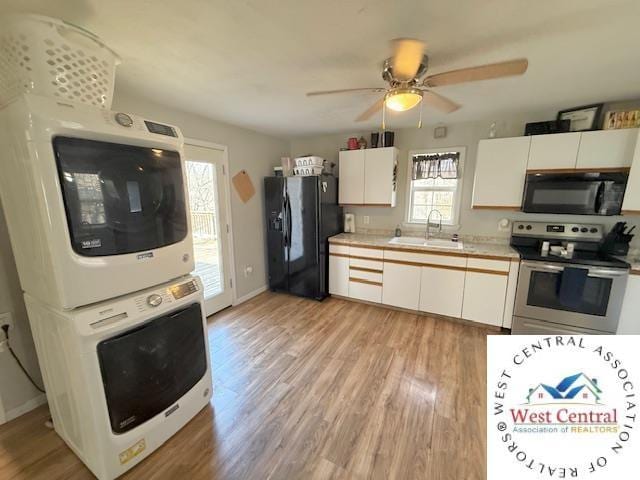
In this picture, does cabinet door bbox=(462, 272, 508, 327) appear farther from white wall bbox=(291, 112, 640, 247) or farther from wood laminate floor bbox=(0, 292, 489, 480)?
white wall bbox=(291, 112, 640, 247)

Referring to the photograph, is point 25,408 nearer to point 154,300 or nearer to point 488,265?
point 154,300

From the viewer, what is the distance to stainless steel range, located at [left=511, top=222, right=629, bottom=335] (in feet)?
7.23

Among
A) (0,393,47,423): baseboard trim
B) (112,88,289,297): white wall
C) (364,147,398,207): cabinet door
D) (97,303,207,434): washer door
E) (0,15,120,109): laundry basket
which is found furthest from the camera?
(364,147,398,207): cabinet door

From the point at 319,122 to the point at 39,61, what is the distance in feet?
7.78

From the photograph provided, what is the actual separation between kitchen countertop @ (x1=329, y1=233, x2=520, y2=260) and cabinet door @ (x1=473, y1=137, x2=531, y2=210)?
46 centimetres

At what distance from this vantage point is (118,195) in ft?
4.03

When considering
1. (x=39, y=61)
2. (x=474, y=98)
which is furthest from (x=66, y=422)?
(x=474, y=98)

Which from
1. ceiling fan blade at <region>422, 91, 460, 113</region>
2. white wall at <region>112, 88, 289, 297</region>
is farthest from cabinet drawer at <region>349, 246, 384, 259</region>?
ceiling fan blade at <region>422, 91, 460, 113</region>

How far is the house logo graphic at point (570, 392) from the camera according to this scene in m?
1.07

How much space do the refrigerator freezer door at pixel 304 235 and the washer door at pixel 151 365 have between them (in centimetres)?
189

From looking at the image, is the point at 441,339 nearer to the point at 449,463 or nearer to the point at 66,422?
the point at 449,463

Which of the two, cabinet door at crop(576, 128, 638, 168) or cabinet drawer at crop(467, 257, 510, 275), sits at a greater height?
cabinet door at crop(576, 128, 638, 168)

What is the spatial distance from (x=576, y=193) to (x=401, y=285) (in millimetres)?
1869

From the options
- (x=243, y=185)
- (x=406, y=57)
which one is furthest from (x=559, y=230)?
(x=243, y=185)
